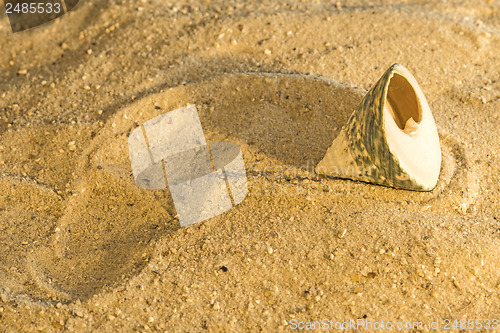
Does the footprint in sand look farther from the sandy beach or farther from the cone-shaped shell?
the cone-shaped shell

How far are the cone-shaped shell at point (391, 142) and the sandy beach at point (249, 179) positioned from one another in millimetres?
128

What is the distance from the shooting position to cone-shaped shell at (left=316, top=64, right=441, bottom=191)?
8.11 feet

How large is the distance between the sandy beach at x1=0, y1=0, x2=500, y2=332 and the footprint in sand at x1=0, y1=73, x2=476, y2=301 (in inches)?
0.4

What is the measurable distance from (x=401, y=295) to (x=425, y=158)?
0.71 metres

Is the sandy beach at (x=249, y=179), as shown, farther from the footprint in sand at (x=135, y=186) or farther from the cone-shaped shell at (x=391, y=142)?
the cone-shaped shell at (x=391, y=142)

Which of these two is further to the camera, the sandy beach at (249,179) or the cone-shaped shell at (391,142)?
the cone-shaped shell at (391,142)

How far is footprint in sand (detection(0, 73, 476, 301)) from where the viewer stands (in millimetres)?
2518

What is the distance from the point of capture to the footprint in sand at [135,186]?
2.52 m

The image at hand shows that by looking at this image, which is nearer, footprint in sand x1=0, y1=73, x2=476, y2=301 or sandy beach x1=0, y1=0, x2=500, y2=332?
sandy beach x1=0, y1=0, x2=500, y2=332

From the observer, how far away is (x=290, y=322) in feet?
7.33

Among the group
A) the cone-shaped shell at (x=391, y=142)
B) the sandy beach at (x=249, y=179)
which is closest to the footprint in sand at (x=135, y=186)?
the sandy beach at (x=249, y=179)

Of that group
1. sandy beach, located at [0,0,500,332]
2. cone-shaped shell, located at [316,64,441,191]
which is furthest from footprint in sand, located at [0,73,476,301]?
cone-shaped shell, located at [316,64,441,191]

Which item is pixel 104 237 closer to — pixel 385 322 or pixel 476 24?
pixel 385 322

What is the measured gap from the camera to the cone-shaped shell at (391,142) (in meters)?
2.47
